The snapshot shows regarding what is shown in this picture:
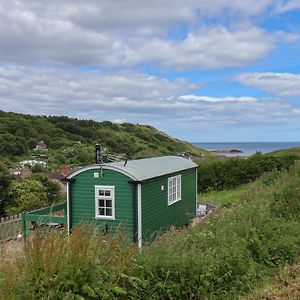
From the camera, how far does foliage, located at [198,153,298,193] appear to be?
69.7 feet

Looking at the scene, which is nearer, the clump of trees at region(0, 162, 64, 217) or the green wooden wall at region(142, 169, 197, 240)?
the green wooden wall at region(142, 169, 197, 240)

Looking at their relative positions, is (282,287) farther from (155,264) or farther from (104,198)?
(104,198)

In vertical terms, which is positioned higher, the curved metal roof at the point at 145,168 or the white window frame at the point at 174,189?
the curved metal roof at the point at 145,168

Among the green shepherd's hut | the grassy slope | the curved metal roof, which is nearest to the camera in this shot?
the grassy slope

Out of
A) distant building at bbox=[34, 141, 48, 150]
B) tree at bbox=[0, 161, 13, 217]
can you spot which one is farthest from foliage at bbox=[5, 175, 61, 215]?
distant building at bbox=[34, 141, 48, 150]

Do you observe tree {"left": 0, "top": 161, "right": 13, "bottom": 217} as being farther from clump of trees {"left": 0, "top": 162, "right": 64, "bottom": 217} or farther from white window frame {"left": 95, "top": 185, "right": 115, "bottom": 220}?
white window frame {"left": 95, "top": 185, "right": 115, "bottom": 220}

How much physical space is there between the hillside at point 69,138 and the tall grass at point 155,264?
2977 cm

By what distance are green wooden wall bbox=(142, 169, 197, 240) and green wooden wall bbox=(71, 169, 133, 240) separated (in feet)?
1.49

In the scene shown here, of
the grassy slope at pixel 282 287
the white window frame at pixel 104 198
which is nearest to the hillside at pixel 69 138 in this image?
the white window frame at pixel 104 198

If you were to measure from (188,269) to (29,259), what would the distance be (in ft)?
6.23

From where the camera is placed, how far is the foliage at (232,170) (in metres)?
21.2

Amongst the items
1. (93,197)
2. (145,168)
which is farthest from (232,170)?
(93,197)

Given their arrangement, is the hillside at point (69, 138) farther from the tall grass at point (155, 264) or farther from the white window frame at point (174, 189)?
the tall grass at point (155, 264)

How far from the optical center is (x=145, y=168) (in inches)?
484
